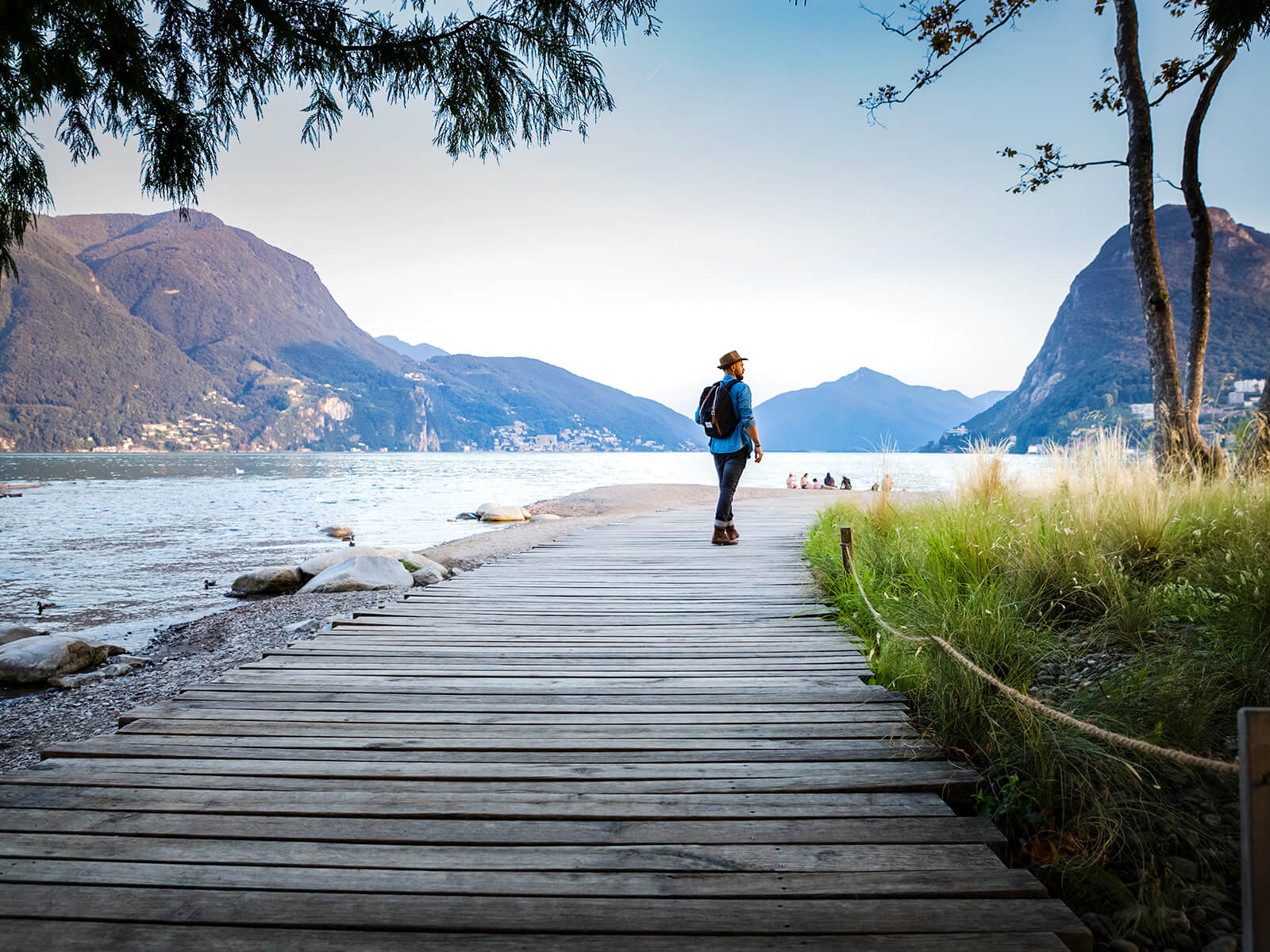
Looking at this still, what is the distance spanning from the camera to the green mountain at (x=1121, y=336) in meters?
54.6

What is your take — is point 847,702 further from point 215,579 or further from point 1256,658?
point 215,579

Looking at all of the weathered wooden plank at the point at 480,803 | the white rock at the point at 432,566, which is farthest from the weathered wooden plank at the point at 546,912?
the white rock at the point at 432,566

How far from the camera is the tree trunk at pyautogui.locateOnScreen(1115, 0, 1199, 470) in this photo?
6.59 meters

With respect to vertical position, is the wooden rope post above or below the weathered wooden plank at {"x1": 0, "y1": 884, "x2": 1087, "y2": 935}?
above

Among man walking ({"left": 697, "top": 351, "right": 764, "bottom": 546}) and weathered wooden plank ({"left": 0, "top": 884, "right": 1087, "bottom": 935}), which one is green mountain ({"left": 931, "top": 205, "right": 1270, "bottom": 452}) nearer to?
man walking ({"left": 697, "top": 351, "right": 764, "bottom": 546})

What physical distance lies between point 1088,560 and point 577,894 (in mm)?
3478

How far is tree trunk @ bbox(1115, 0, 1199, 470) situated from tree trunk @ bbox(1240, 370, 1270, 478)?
0.79 meters

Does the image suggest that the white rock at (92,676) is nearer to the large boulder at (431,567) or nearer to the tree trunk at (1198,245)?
the large boulder at (431,567)

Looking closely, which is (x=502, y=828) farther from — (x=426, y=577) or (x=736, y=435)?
(x=426, y=577)

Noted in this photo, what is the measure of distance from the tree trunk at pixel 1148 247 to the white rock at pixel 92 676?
950 cm

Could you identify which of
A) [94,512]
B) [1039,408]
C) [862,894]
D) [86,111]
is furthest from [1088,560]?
[1039,408]

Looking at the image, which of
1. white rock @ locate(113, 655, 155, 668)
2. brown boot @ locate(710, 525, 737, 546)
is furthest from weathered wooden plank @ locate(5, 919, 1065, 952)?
brown boot @ locate(710, 525, 737, 546)

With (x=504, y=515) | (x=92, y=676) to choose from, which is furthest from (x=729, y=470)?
(x=504, y=515)

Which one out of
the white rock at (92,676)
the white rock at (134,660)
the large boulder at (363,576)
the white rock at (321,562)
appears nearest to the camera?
the white rock at (92,676)
